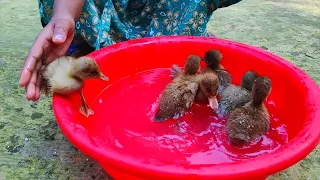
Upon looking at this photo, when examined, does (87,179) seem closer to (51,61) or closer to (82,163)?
(82,163)

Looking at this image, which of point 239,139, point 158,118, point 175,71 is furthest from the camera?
point 175,71

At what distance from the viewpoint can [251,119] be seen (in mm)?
1716

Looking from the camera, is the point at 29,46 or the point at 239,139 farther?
the point at 29,46

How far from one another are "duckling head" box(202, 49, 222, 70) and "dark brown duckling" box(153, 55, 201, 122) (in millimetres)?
119

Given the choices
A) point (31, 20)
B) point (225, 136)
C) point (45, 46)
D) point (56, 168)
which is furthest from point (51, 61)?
point (31, 20)

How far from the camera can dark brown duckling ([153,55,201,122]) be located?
185 centimetres

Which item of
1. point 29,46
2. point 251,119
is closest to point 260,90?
point 251,119

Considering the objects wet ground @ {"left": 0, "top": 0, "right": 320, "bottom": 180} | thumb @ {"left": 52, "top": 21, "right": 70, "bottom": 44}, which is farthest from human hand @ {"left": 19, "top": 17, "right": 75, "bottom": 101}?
wet ground @ {"left": 0, "top": 0, "right": 320, "bottom": 180}

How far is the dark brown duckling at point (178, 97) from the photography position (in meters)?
1.85

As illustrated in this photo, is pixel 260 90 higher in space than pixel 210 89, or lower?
higher

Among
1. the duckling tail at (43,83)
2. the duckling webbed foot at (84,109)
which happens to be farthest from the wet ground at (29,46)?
the duckling tail at (43,83)

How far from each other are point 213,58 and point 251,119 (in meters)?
0.52

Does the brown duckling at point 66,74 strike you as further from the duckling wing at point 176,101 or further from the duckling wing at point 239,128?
the duckling wing at point 239,128

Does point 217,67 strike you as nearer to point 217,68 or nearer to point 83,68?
point 217,68
